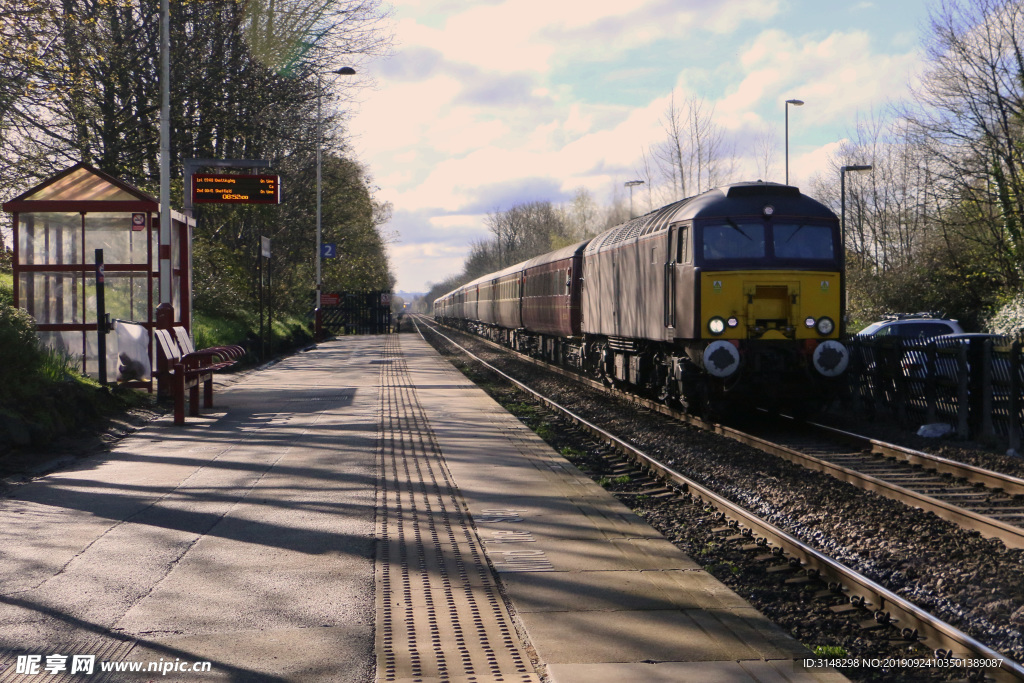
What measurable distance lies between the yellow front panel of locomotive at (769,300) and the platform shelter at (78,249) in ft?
29.0

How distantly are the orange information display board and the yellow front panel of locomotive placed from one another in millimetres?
10120

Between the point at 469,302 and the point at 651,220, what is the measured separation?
4171 centimetres

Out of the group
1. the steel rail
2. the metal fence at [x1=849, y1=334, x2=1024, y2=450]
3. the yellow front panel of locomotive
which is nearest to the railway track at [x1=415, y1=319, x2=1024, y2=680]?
the steel rail

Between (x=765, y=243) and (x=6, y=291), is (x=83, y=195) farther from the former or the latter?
(x=765, y=243)

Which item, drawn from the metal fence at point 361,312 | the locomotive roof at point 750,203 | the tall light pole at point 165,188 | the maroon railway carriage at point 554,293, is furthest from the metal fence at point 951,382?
the metal fence at point 361,312

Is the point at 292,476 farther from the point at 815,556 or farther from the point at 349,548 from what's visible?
the point at 815,556

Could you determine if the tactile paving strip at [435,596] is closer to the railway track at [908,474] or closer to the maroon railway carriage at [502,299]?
the railway track at [908,474]

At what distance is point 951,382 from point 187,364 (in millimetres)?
10375

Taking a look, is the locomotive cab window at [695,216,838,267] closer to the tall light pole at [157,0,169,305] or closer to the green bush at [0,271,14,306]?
the tall light pole at [157,0,169,305]

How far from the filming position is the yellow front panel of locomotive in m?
12.8

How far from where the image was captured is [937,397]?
12.9 metres

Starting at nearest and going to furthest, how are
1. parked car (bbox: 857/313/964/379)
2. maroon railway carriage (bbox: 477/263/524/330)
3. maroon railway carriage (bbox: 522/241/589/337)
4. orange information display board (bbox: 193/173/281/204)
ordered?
parked car (bbox: 857/313/964/379), orange information display board (bbox: 193/173/281/204), maroon railway carriage (bbox: 522/241/589/337), maroon railway carriage (bbox: 477/263/524/330)

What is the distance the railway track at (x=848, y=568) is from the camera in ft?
14.6

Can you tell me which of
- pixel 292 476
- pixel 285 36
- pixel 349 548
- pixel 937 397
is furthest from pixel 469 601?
pixel 285 36
